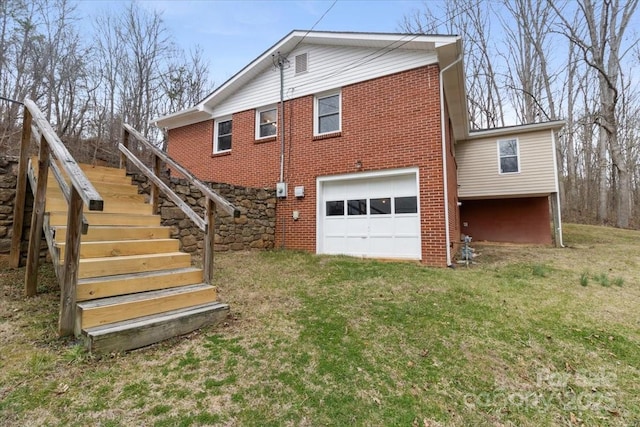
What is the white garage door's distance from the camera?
7246 millimetres

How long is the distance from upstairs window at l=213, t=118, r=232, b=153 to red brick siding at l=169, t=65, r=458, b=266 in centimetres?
45

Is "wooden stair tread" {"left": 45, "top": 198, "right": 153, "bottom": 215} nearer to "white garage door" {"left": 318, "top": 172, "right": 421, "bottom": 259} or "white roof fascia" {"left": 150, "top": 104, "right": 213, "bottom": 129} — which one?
Result: "white garage door" {"left": 318, "top": 172, "right": 421, "bottom": 259}

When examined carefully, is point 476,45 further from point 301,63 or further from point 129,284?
point 129,284

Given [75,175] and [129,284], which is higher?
[75,175]

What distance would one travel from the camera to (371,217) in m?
7.73

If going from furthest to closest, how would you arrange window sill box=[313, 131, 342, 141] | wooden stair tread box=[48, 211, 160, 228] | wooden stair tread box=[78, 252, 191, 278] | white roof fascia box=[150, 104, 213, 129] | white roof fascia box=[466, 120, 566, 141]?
white roof fascia box=[466, 120, 566, 141] < white roof fascia box=[150, 104, 213, 129] < window sill box=[313, 131, 342, 141] < wooden stair tread box=[48, 211, 160, 228] < wooden stair tread box=[78, 252, 191, 278]

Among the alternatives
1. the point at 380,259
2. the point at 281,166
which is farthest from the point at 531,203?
→ the point at 281,166

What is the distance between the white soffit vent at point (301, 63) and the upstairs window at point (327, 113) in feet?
3.37

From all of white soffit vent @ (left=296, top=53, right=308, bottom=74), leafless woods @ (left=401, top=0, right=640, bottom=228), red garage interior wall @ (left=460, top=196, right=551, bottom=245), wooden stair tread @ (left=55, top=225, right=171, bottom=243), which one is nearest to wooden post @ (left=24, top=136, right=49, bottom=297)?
wooden stair tread @ (left=55, top=225, right=171, bottom=243)

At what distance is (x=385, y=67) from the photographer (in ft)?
25.1

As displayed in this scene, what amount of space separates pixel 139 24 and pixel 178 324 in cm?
1960

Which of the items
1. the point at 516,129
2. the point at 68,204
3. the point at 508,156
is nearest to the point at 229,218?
the point at 68,204

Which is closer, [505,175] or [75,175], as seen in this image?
[75,175]

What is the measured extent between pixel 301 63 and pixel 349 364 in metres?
8.64
